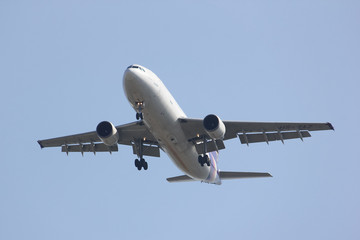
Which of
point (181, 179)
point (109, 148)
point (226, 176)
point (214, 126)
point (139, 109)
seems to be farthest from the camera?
point (226, 176)

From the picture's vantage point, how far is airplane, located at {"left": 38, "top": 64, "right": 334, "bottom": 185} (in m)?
28.0

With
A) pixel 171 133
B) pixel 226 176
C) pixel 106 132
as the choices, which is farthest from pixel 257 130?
pixel 106 132

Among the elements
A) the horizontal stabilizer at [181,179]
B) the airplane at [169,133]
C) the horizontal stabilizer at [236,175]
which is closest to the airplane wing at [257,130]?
the airplane at [169,133]

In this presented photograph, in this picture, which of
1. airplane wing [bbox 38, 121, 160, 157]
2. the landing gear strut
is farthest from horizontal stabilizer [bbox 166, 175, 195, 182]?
the landing gear strut

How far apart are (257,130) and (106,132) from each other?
8775 mm

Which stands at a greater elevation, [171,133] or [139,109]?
[139,109]

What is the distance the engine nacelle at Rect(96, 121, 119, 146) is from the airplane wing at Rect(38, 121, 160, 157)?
1.32 m

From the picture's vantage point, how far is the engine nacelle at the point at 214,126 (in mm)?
29016

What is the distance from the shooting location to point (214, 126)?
29.1m

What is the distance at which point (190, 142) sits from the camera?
3156 centimetres

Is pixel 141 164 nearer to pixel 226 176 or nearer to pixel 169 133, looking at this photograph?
pixel 169 133

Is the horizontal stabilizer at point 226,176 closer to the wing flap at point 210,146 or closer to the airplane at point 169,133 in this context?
the airplane at point 169,133

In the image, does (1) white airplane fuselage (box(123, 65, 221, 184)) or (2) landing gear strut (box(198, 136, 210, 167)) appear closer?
(1) white airplane fuselage (box(123, 65, 221, 184))

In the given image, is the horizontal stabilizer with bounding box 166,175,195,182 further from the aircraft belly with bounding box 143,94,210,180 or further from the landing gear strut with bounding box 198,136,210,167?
the landing gear strut with bounding box 198,136,210,167
